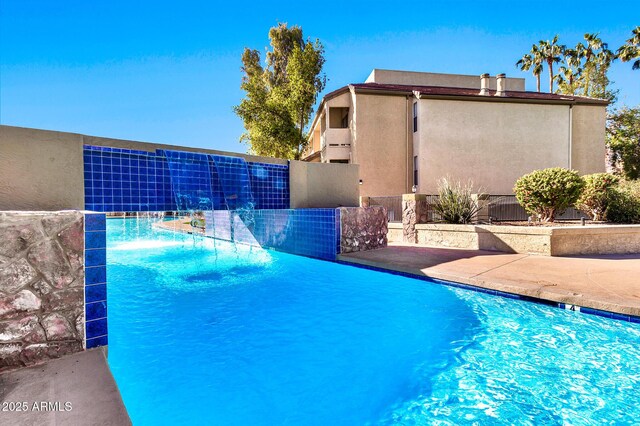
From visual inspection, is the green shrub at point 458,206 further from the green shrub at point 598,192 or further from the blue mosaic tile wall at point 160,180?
the blue mosaic tile wall at point 160,180

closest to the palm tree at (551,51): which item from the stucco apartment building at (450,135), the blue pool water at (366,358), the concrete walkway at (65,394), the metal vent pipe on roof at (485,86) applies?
the stucco apartment building at (450,135)

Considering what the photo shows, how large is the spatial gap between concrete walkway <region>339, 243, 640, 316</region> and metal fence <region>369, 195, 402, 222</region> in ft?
21.3

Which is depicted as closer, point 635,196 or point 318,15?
point 635,196

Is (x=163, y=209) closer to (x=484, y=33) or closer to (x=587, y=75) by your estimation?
(x=484, y=33)

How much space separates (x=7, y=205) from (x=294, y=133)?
15.4 meters

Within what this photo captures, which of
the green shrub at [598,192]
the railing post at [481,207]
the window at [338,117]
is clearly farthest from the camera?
the window at [338,117]

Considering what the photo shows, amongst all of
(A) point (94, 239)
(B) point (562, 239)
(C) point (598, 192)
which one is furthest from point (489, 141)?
(A) point (94, 239)

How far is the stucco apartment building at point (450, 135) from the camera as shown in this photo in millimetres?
17703

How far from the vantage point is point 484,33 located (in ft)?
65.6

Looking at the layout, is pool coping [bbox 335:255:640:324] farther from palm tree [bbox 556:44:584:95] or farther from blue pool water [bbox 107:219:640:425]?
palm tree [bbox 556:44:584:95]

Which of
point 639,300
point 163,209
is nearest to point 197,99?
point 163,209

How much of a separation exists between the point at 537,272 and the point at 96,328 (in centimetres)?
710

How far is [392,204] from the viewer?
1565 centimetres

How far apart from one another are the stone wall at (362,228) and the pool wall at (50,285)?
20.8 ft
